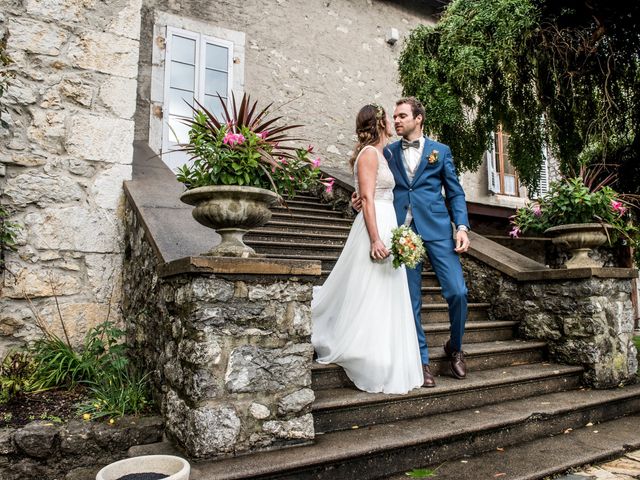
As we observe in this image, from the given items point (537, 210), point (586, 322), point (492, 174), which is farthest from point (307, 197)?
point (492, 174)

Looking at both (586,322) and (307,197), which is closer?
(586,322)

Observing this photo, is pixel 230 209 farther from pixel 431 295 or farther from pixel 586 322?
pixel 586 322

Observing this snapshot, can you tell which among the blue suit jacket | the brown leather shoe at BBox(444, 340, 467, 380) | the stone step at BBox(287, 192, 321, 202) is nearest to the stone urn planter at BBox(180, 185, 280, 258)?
the blue suit jacket

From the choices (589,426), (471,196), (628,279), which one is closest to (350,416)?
(589,426)

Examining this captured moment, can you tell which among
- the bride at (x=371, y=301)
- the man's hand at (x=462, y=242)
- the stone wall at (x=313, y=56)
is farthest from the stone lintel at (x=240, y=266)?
the stone wall at (x=313, y=56)

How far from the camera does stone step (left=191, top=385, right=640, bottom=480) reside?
2242 millimetres

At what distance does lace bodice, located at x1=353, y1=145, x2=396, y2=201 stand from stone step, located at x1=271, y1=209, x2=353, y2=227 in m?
2.50

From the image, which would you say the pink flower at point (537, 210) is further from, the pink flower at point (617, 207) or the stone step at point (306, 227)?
the stone step at point (306, 227)

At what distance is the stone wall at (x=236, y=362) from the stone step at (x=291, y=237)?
7.81 feet

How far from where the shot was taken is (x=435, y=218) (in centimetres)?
Result: 333

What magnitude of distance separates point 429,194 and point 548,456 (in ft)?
5.57

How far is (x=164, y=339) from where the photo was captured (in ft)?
9.07

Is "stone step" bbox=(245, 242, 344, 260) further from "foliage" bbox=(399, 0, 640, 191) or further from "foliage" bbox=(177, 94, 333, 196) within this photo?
"foliage" bbox=(399, 0, 640, 191)

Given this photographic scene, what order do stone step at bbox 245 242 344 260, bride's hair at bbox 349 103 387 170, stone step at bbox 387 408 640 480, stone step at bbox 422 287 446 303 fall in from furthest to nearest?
stone step at bbox 245 242 344 260 → stone step at bbox 422 287 446 303 → bride's hair at bbox 349 103 387 170 → stone step at bbox 387 408 640 480
